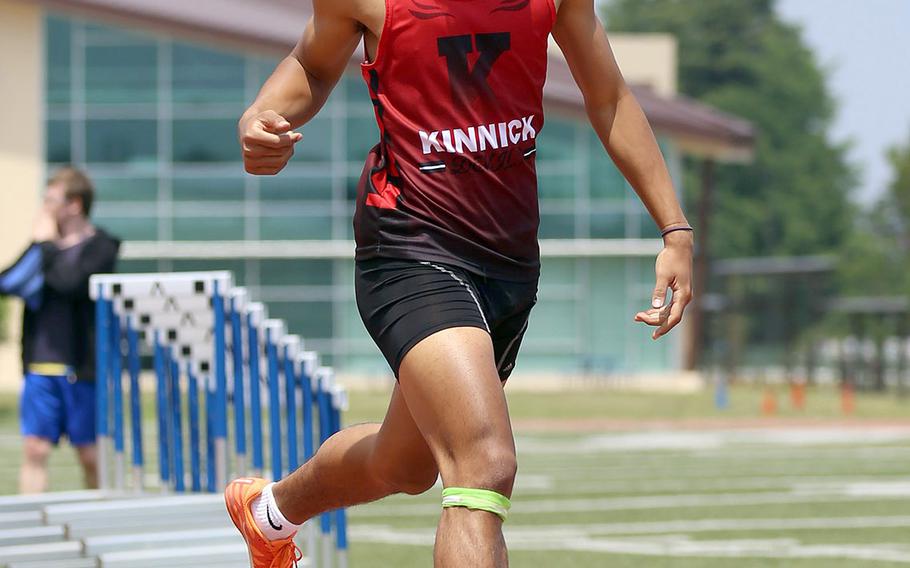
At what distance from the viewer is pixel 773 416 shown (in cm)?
2731

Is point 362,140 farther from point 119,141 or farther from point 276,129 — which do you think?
point 276,129

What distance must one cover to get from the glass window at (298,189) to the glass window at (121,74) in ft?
11.1

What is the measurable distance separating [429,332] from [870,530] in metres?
6.53

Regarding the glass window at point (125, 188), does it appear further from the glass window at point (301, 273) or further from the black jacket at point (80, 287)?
the black jacket at point (80, 287)

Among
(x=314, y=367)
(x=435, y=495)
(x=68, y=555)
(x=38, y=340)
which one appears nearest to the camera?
(x=68, y=555)

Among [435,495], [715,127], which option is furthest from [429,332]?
[715,127]

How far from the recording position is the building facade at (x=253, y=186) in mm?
40219

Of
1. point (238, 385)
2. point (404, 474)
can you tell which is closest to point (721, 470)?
point (238, 385)

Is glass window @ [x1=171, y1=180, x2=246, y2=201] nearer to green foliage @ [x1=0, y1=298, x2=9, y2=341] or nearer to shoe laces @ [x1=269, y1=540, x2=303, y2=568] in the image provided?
green foliage @ [x1=0, y1=298, x2=9, y2=341]

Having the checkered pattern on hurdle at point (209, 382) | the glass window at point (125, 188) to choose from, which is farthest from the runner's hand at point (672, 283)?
the glass window at point (125, 188)

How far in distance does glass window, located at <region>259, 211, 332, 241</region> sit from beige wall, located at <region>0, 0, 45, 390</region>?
5.26m

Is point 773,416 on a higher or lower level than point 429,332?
lower

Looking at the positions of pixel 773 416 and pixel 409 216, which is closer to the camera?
pixel 409 216

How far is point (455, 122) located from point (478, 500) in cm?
102
